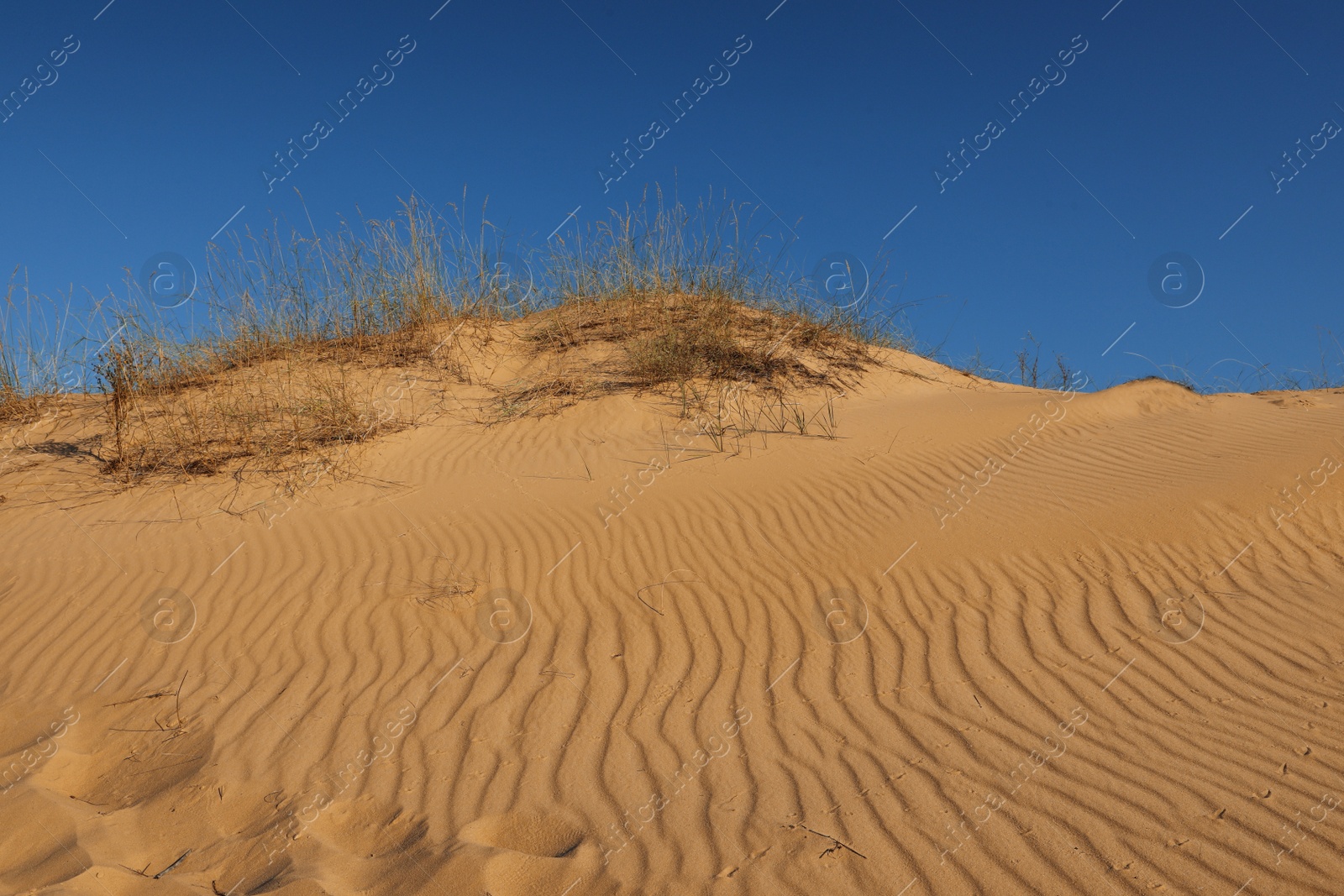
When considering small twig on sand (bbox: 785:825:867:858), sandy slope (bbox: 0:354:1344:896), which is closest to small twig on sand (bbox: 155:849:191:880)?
sandy slope (bbox: 0:354:1344:896)

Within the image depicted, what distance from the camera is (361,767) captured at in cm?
375

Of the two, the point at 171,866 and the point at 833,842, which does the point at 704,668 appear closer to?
the point at 833,842

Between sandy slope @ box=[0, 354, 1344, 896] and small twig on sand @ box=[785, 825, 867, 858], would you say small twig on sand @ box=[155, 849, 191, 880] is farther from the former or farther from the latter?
small twig on sand @ box=[785, 825, 867, 858]

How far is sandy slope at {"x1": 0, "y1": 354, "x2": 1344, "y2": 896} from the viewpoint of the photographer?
301 cm

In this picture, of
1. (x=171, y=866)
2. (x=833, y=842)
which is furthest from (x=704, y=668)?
(x=171, y=866)

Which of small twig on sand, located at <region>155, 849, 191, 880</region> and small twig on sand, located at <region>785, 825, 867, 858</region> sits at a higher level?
small twig on sand, located at <region>155, 849, 191, 880</region>

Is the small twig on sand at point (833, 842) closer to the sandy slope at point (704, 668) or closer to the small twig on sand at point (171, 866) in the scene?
the sandy slope at point (704, 668)

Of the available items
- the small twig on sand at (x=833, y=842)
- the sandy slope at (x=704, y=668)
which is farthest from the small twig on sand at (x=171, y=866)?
the small twig on sand at (x=833, y=842)

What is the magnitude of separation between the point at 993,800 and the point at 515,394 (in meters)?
6.84

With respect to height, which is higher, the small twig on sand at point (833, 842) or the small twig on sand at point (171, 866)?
the small twig on sand at point (171, 866)

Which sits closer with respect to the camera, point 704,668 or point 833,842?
point 833,842

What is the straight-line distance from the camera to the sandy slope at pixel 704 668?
3.01 metres

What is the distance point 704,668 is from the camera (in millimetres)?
4449

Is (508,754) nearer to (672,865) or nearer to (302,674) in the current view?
(672,865)
